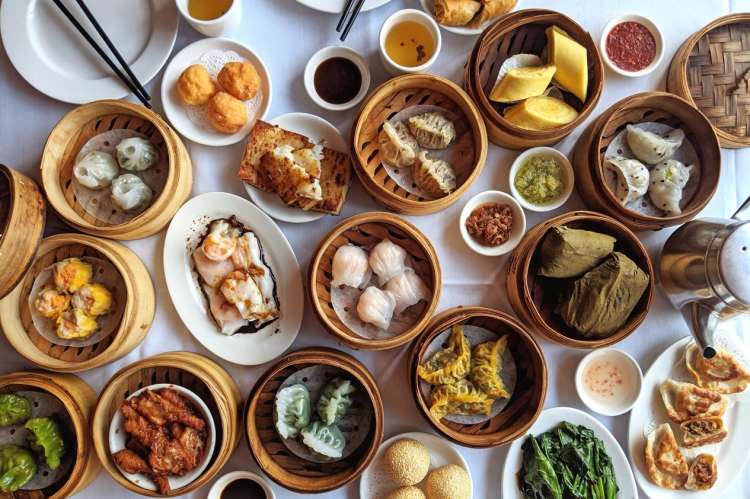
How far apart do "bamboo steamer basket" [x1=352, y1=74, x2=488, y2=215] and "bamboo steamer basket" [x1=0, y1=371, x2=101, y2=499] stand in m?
1.50

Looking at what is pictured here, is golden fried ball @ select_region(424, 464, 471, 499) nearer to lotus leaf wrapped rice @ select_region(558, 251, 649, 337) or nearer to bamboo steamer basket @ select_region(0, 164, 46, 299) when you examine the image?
lotus leaf wrapped rice @ select_region(558, 251, 649, 337)

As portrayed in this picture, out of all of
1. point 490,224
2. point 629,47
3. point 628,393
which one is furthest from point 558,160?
point 628,393

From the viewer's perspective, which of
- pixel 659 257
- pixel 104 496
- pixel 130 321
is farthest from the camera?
pixel 659 257

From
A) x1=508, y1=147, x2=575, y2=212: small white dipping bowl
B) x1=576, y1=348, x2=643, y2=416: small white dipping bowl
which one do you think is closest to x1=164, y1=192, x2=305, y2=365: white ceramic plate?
x1=508, y1=147, x2=575, y2=212: small white dipping bowl

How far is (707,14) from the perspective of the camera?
2672 mm

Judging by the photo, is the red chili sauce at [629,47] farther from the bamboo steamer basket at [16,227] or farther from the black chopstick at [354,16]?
the bamboo steamer basket at [16,227]

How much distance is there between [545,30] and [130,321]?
7.24 feet

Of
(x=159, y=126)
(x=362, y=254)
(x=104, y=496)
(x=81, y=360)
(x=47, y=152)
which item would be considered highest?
(x=159, y=126)

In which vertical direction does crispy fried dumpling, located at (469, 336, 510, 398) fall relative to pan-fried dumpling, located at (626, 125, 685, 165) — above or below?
below

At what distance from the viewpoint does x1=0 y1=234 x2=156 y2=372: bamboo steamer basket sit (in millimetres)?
2219

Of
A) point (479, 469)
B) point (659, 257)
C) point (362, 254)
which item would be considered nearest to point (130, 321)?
point (362, 254)

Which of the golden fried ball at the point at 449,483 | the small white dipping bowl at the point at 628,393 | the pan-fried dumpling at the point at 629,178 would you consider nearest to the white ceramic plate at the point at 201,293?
the golden fried ball at the point at 449,483

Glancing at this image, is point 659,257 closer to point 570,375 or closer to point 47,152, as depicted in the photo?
point 570,375

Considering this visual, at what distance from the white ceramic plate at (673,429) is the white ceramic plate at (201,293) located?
1.63 meters
